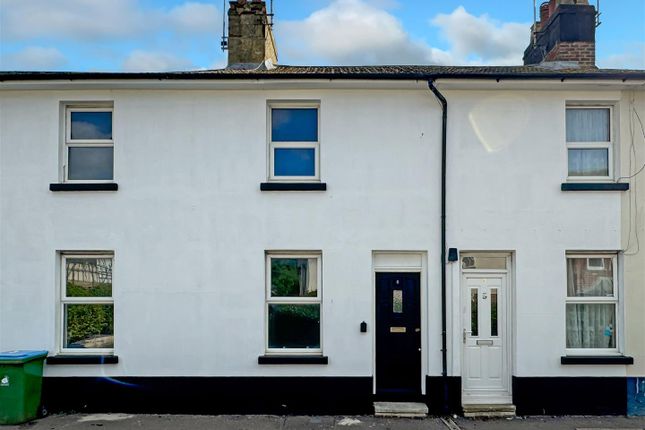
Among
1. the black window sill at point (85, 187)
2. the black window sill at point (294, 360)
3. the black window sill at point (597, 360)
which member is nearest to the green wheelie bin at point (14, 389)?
the black window sill at point (85, 187)

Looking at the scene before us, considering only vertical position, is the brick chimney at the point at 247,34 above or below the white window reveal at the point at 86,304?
above

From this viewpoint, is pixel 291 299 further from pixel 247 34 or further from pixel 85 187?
pixel 247 34

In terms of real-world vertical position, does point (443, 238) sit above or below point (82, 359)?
above

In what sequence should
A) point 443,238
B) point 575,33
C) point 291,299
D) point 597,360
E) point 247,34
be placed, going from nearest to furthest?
point 597,360
point 443,238
point 291,299
point 575,33
point 247,34

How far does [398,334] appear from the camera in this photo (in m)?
7.95

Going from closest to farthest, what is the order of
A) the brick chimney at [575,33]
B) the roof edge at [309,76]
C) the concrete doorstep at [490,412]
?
the roof edge at [309,76], the concrete doorstep at [490,412], the brick chimney at [575,33]

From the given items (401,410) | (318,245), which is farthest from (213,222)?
(401,410)

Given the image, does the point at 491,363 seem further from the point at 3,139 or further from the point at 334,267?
the point at 3,139

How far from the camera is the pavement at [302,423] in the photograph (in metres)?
7.13

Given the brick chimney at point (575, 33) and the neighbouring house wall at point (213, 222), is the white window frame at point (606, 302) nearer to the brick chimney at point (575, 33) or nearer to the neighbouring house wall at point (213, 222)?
the neighbouring house wall at point (213, 222)

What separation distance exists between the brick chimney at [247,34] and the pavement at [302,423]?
7133mm

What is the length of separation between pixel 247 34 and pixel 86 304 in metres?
6.50

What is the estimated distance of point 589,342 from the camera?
796 cm

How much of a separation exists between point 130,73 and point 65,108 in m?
1.55
